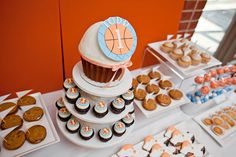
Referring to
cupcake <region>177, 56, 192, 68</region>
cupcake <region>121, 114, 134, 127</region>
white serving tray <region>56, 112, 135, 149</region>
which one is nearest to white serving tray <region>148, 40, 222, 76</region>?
cupcake <region>177, 56, 192, 68</region>

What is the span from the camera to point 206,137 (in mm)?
1226

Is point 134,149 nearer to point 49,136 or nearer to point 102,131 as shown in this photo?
point 102,131

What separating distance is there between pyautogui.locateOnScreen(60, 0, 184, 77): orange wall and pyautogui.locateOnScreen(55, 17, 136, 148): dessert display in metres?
0.27

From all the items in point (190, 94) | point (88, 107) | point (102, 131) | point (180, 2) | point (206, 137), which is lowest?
point (206, 137)

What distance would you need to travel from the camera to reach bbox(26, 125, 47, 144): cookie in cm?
85

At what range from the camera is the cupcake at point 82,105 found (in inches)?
32.4

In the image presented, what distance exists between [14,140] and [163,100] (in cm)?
78

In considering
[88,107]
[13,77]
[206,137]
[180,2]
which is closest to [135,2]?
[180,2]

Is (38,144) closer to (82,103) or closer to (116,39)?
(82,103)

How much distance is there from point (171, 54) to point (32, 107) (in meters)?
0.88

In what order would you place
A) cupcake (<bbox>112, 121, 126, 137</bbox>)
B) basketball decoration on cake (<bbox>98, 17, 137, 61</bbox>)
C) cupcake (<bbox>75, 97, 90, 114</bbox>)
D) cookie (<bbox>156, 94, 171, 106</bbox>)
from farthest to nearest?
cookie (<bbox>156, 94, 171, 106</bbox>), cupcake (<bbox>112, 121, 126, 137</bbox>), cupcake (<bbox>75, 97, 90, 114</bbox>), basketball decoration on cake (<bbox>98, 17, 137, 61</bbox>)

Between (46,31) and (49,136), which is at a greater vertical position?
(46,31)

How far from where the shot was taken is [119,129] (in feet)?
3.07

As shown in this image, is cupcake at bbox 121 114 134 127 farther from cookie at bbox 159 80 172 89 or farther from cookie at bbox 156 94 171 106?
cookie at bbox 159 80 172 89
